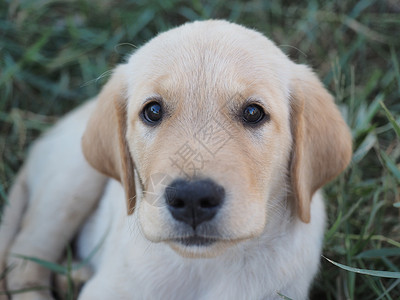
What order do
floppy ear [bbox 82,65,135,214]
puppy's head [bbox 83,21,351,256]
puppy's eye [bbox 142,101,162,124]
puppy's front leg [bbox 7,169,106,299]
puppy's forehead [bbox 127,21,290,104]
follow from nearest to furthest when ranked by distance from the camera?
puppy's head [bbox 83,21,351,256], puppy's forehead [bbox 127,21,290,104], puppy's eye [bbox 142,101,162,124], floppy ear [bbox 82,65,135,214], puppy's front leg [bbox 7,169,106,299]

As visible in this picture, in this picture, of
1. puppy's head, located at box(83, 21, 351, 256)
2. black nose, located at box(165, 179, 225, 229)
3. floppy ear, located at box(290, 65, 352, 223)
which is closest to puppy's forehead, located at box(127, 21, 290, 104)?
puppy's head, located at box(83, 21, 351, 256)

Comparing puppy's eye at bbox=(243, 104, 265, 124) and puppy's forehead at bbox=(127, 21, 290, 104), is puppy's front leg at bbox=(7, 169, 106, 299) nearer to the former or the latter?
puppy's forehead at bbox=(127, 21, 290, 104)

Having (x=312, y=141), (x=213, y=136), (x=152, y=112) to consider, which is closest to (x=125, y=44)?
(x=152, y=112)

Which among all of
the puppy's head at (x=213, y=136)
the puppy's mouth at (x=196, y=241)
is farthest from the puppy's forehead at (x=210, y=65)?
the puppy's mouth at (x=196, y=241)

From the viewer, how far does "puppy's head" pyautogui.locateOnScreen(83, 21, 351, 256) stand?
2535mm

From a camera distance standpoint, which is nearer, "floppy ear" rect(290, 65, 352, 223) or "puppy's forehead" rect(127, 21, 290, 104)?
"puppy's forehead" rect(127, 21, 290, 104)

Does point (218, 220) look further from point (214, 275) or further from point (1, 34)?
point (1, 34)

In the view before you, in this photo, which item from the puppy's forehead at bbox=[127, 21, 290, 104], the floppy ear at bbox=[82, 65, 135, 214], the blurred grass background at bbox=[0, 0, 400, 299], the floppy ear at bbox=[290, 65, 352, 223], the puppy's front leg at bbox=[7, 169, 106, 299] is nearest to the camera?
the puppy's forehead at bbox=[127, 21, 290, 104]

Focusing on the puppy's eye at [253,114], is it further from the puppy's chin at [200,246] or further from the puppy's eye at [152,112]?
the puppy's chin at [200,246]

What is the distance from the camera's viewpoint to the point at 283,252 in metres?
3.12

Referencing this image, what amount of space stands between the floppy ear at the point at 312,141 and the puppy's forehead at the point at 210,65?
128 mm

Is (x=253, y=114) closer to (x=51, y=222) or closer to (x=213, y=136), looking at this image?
(x=213, y=136)

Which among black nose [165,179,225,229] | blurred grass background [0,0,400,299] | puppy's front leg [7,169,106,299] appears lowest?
puppy's front leg [7,169,106,299]

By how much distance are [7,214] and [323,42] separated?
3.27m
